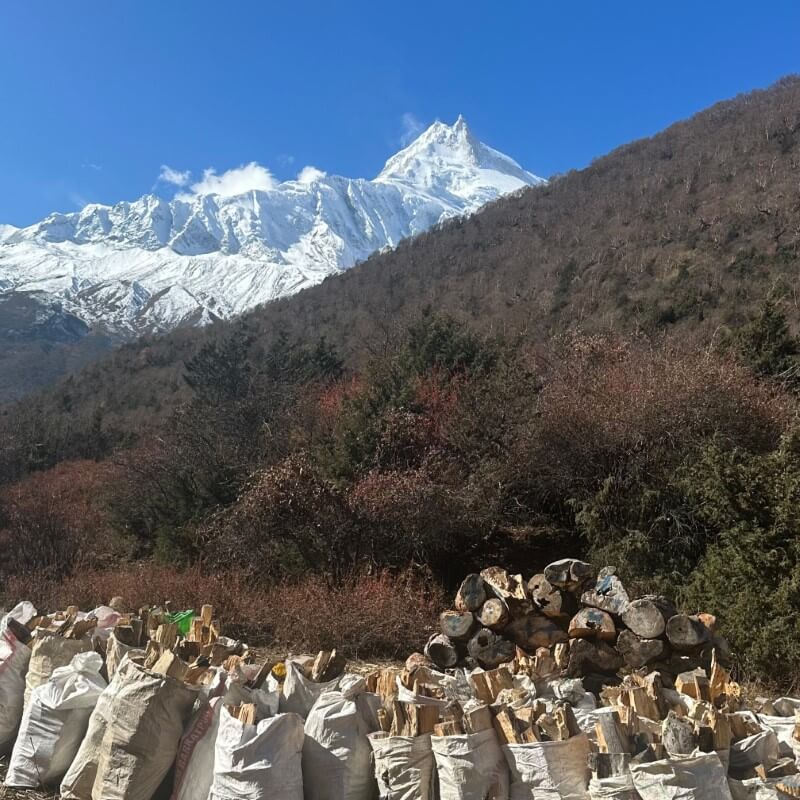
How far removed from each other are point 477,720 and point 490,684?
2.73 feet

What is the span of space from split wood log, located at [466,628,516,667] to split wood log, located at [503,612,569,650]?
0.36ft

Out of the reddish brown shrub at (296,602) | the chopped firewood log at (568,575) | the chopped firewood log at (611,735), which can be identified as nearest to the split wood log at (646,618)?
the chopped firewood log at (568,575)

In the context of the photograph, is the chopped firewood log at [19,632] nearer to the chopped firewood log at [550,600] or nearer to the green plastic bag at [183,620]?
the green plastic bag at [183,620]

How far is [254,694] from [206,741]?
34 cm

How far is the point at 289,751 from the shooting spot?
3.22 m

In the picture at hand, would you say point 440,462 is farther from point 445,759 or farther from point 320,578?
point 445,759

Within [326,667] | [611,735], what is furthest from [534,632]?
[611,735]

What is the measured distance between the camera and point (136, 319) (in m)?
166

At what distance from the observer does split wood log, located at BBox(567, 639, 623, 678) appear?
17.8 ft

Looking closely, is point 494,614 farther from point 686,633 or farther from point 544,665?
point 686,633

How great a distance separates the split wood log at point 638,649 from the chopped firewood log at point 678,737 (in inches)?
96.5

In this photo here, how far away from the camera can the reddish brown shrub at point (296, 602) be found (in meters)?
6.56

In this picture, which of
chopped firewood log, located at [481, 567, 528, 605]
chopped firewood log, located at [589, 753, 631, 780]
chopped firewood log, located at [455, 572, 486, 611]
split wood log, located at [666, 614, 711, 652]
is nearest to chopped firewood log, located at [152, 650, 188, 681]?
chopped firewood log, located at [589, 753, 631, 780]

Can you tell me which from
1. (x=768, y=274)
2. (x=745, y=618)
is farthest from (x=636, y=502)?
(x=768, y=274)
